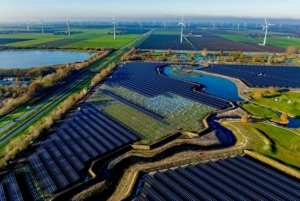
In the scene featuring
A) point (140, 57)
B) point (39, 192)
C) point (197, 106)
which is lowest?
point (39, 192)

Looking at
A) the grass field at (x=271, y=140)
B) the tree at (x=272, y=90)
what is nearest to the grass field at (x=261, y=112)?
the grass field at (x=271, y=140)

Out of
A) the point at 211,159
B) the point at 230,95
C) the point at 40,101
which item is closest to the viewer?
the point at 211,159

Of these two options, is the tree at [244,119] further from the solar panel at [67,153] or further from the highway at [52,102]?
the highway at [52,102]

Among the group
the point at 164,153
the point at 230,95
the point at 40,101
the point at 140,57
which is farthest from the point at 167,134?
the point at 140,57

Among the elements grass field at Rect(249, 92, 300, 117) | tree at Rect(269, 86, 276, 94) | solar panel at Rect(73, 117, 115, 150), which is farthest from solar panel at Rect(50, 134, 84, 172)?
tree at Rect(269, 86, 276, 94)

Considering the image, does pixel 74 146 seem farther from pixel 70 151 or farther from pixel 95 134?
pixel 95 134

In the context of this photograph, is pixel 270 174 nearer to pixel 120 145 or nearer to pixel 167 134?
pixel 167 134
